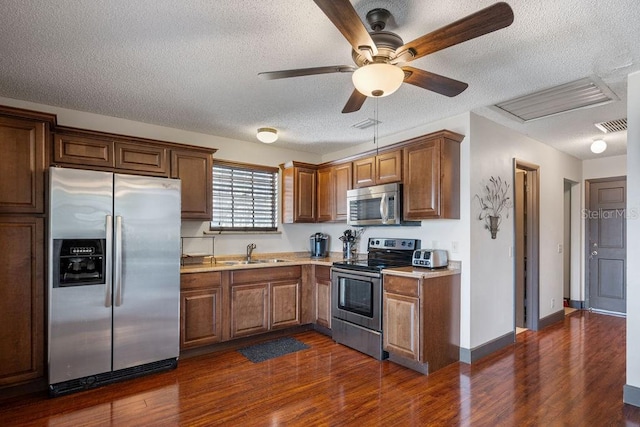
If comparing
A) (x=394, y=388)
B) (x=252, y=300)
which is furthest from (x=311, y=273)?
(x=394, y=388)

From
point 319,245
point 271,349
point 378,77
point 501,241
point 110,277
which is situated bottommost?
point 271,349

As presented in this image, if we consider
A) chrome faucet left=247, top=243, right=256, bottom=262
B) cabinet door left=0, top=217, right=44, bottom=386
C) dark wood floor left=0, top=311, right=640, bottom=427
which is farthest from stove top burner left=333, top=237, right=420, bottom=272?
cabinet door left=0, top=217, right=44, bottom=386

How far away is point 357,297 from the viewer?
12.4 feet

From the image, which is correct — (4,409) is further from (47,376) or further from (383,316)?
(383,316)

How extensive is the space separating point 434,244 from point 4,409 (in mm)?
3933

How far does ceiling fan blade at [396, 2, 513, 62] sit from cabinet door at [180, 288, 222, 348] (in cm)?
294

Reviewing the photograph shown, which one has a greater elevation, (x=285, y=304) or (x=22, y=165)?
(x=22, y=165)

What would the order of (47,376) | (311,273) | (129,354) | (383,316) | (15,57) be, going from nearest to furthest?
(15,57) < (47,376) < (129,354) < (383,316) < (311,273)

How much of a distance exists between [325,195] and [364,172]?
0.83 meters

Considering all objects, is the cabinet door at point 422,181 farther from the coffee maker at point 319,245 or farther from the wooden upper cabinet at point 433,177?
the coffee maker at point 319,245

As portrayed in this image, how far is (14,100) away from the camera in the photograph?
324cm

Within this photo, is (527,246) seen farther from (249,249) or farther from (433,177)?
(249,249)

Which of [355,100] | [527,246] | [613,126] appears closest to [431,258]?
[355,100]

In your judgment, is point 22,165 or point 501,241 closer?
point 22,165
